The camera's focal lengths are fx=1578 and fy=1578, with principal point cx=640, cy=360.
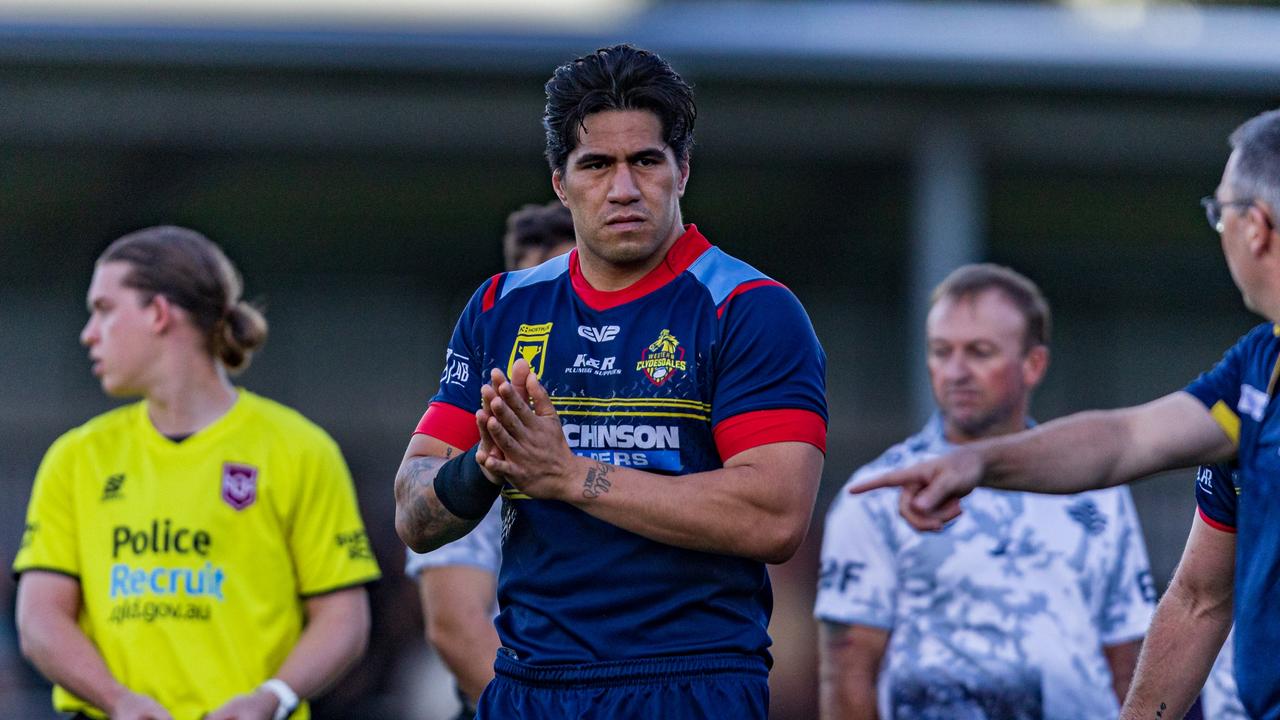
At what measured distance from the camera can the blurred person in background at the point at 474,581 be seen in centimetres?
462

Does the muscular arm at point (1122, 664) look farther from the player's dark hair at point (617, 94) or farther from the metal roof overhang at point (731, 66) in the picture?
the metal roof overhang at point (731, 66)

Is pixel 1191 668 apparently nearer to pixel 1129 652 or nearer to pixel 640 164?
pixel 1129 652

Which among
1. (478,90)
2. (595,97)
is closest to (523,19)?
(478,90)

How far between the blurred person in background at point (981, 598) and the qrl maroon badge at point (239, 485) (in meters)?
1.72

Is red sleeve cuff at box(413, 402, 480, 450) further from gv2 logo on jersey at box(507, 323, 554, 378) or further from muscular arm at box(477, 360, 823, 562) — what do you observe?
muscular arm at box(477, 360, 823, 562)

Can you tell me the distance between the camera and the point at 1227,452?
3137 millimetres

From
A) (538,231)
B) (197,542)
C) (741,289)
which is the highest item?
(538,231)

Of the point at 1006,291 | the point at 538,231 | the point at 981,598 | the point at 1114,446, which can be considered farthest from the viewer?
the point at 1006,291

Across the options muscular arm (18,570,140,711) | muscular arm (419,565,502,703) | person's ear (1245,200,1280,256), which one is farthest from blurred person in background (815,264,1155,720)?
muscular arm (18,570,140,711)

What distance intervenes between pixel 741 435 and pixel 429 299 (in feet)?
55.1

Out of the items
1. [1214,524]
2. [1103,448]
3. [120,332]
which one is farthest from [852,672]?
[120,332]

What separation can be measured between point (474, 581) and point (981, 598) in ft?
4.90

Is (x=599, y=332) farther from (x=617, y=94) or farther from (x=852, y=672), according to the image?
(x=852, y=672)

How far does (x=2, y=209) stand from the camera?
18.3 metres
